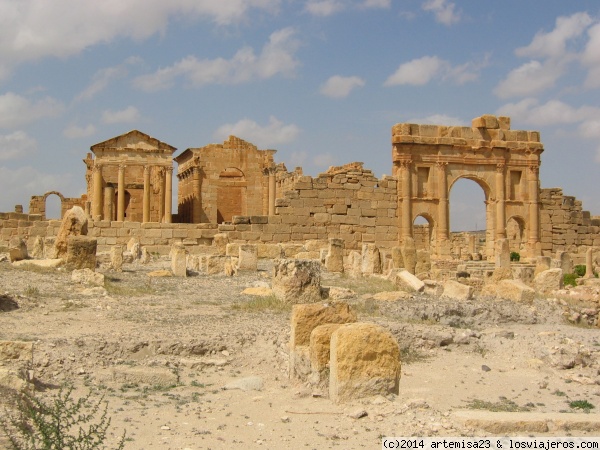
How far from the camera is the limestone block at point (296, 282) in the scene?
389 inches

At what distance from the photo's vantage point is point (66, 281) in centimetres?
1092

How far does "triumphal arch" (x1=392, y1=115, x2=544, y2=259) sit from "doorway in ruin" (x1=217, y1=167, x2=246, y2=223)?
10.6 meters

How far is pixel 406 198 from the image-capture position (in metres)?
22.7

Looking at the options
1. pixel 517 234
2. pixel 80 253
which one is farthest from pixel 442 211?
pixel 80 253

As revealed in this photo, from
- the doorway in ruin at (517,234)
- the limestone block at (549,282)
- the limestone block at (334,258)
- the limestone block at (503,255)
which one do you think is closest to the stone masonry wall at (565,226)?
the doorway in ruin at (517,234)

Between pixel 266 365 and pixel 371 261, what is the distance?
9280mm

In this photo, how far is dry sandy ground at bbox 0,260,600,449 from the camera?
4.71 metres

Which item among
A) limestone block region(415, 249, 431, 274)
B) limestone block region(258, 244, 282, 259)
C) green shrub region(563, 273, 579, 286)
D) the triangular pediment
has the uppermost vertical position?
the triangular pediment

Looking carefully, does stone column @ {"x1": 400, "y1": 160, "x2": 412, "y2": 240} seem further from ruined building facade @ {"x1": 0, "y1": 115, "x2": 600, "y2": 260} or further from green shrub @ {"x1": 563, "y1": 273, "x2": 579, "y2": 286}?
green shrub @ {"x1": 563, "y1": 273, "x2": 579, "y2": 286}

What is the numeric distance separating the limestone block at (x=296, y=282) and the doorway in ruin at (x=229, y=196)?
71.6ft

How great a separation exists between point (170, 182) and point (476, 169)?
1269 cm

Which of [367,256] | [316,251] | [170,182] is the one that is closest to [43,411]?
[367,256]

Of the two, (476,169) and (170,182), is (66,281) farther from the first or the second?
(170,182)

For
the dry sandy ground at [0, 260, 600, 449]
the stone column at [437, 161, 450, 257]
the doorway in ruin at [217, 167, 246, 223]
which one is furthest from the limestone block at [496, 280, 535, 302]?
the doorway in ruin at [217, 167, 246, 223]
